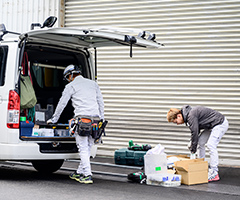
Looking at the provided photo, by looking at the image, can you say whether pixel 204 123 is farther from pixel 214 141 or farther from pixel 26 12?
pixel 26 12

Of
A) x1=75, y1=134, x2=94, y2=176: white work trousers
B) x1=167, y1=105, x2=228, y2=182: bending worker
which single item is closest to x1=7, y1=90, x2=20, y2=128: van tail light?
x1=75, y1=134, x2=94, y2=176: white work trousers

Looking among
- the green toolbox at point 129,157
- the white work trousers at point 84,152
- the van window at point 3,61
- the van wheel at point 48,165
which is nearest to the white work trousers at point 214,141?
the green toolbox at point 129,157

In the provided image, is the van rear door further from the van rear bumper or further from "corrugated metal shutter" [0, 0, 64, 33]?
"corrugated metal shutter" [0, 0, 64, 33]

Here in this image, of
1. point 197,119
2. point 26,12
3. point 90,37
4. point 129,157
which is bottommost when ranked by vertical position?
point 129,157

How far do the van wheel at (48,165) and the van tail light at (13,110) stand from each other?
146 cm

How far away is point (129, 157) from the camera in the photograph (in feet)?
30.5

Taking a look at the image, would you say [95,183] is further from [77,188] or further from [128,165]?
[128,165]

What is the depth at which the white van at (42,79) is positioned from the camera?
276 inches

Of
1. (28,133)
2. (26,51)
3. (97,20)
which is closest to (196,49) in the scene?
(97,20)

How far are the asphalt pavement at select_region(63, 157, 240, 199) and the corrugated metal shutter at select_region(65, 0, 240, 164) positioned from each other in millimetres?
690

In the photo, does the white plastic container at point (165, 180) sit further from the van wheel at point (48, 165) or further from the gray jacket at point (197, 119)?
the van wheel at point (48, 165)

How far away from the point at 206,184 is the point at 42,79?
3.28 m

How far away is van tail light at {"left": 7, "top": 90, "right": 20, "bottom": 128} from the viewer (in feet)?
23.0

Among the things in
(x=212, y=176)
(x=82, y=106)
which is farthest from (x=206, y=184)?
(x=82, y=106)
